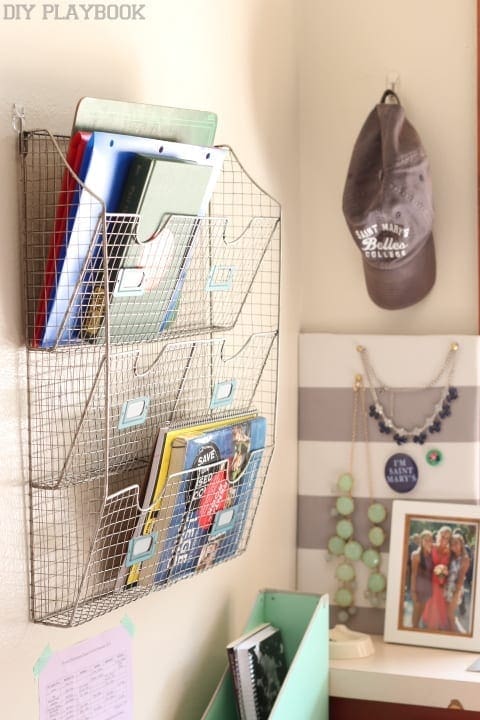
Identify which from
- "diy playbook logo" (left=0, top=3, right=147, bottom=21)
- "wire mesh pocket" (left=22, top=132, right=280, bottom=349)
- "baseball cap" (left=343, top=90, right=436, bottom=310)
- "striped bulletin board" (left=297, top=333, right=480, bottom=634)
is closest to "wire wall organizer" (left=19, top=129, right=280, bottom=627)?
"wire mesh pocket" (left=22, top=132, right=280, bottom=349)

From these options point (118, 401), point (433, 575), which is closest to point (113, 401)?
point (118, 401)

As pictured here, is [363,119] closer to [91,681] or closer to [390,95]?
[390,95]

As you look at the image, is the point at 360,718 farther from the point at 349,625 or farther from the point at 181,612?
the point at 181,612

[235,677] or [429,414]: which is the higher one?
[429,414]

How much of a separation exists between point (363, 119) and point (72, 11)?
978mm

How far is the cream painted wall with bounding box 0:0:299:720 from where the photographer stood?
1.23 metres

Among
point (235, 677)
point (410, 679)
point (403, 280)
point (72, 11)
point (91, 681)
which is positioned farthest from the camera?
point (403, 280)

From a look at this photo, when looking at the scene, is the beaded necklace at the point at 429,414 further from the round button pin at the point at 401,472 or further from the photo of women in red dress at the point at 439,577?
the photo of women in red dress at the point at 439,577

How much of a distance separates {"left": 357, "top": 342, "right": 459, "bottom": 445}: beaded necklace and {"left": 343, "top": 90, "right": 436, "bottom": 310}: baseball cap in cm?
A: 18

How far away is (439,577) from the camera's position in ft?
6.78

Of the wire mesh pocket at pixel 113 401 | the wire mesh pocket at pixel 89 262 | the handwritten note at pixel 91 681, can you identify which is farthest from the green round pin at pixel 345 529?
the wire mesh pocket at pixel 89 262

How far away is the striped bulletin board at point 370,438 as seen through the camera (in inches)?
82.7

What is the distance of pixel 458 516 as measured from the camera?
6.79ft

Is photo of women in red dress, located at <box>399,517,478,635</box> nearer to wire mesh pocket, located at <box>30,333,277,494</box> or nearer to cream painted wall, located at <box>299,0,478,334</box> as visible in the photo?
cream painted wall, located at <box>299,0,478,334</box>
